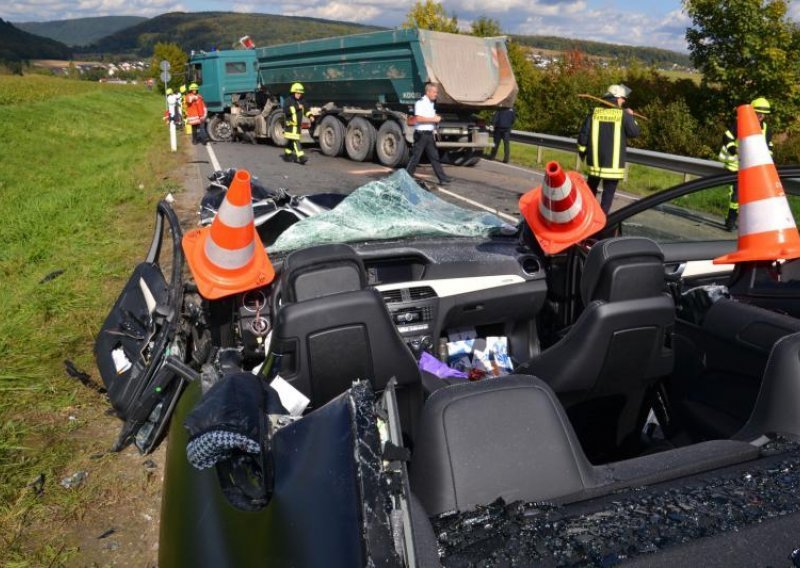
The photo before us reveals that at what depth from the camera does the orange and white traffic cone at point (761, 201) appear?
2.56 meters

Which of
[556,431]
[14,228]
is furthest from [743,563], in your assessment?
[14,228]

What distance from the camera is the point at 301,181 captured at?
1331cm

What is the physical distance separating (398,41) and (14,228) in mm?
9006

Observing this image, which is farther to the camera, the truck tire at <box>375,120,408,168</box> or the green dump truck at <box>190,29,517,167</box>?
the truck tire at <box>375,120,408,168</box>

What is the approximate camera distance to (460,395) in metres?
1.60

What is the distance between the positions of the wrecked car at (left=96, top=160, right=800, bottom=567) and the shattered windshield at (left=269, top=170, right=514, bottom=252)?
0.02 meters

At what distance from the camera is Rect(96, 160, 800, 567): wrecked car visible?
4.24ft

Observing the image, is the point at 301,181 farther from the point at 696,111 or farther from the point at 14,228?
the point at 696,111

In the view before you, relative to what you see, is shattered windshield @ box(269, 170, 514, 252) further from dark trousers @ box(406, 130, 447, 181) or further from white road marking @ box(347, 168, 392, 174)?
white road marking @ box(347, 168, 392, 174)

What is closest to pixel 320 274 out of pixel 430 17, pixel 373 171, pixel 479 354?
pixel 479 354

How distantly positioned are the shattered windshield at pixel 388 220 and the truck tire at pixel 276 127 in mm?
17034

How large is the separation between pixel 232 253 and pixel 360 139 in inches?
570

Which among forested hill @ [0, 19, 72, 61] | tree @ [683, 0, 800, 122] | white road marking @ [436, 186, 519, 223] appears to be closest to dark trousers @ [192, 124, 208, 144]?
white road marking @ [436, 186, 519, 223]

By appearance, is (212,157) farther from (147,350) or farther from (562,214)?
(562,214)
